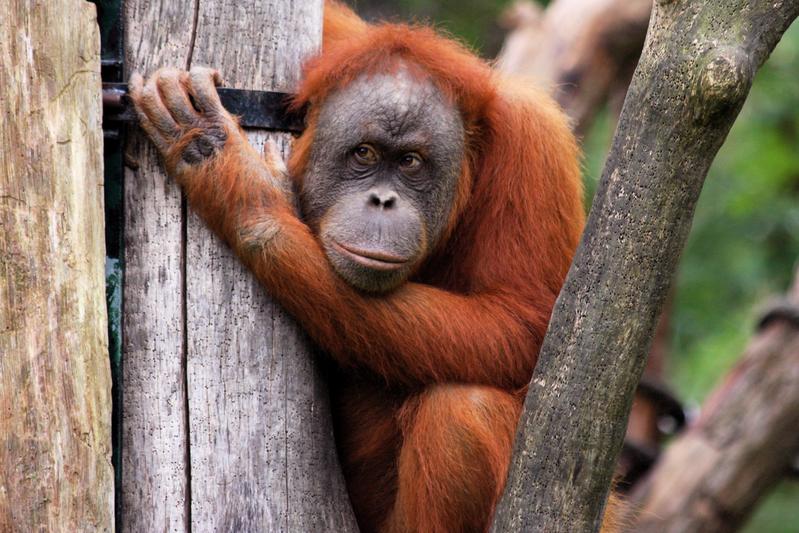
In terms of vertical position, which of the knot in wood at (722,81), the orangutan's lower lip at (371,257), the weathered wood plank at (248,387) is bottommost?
the weathered wood plank at (248,387)

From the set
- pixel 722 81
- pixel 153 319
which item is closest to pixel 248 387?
pixel 153 319

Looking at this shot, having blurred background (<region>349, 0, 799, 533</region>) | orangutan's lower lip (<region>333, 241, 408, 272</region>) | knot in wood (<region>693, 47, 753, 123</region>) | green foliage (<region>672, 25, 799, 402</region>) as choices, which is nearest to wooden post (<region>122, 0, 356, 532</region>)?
orangutan's lower lip (<region>333, 241, 408, 272</region>)

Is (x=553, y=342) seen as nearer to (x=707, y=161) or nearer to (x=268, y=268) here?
(x=707, y=161)

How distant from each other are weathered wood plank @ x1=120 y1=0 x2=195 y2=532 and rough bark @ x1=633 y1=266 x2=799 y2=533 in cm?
383

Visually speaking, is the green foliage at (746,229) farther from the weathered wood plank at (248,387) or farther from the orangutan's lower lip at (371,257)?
the weathered wood plank at (248,387)

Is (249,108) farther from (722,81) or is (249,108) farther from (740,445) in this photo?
(740,445)

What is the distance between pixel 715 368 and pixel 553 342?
717 centimetres

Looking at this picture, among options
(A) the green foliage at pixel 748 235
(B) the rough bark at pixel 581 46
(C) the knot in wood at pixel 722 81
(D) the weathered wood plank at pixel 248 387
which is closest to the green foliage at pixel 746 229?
(A) the green foliage at pixel 748 235

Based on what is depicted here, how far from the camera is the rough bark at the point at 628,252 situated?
110 inches

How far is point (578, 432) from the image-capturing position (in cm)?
298

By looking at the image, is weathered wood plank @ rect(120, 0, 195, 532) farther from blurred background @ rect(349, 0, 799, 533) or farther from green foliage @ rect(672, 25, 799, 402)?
green foliage @ rect(672, 25, 799, 402)

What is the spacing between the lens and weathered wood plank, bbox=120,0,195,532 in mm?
3348

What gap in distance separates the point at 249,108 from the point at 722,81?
156 cm

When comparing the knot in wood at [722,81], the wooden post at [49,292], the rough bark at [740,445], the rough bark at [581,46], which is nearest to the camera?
the knot in wood at [722,81]
